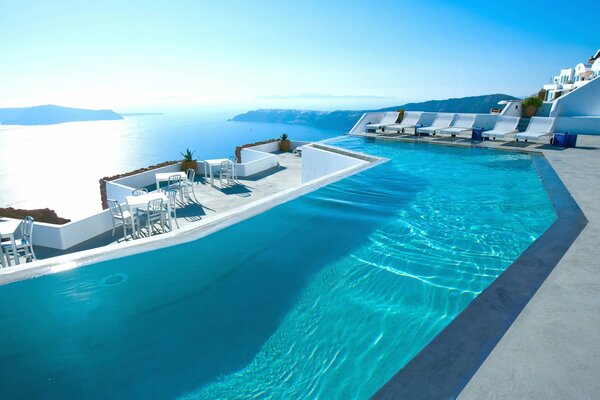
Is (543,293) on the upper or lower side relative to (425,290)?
upper

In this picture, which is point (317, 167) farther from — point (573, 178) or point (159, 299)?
point (159, 299)

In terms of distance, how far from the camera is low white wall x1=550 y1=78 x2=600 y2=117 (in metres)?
13.1

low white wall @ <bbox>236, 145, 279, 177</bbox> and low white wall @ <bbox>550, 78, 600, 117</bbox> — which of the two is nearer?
low white wall @ <bbox>236, 145, 279, 177</bbox>

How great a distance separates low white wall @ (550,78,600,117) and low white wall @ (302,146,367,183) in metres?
9.78

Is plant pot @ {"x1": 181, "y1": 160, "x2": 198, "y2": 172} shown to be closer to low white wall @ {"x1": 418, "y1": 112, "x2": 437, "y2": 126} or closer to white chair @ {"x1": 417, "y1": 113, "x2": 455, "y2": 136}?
white chair @ {"x1": 417, "y1": 113, "x2": 455, "y2": 136}

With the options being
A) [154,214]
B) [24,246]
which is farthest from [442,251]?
[24,246]

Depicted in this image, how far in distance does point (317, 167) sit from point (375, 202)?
4776 mm

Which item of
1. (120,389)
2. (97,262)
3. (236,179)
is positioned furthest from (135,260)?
(236,179)

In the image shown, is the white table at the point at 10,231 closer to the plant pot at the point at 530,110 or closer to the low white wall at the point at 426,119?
the low white wall at the point at 426,119

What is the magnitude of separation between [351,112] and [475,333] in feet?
428

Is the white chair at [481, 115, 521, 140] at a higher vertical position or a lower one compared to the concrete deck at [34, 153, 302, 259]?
higher

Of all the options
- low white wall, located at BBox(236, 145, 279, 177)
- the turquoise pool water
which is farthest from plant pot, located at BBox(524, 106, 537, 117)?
the turquoise pool water

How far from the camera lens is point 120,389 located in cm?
Answer: 236

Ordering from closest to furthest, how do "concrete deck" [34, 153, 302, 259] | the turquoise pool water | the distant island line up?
the turquoise pool water < "concrete deck" [34, 153, 302, 259] < the distant island
